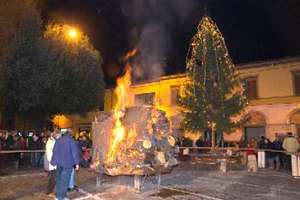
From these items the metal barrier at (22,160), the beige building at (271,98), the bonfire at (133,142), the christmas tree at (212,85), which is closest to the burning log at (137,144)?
the bonfire at (133,142)

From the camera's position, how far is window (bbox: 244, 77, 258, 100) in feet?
96.8

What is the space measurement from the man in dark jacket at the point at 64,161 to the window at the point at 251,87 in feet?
76.4

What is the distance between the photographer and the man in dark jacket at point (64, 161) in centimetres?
844

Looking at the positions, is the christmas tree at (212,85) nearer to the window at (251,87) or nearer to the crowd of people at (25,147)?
the window at (251,87)

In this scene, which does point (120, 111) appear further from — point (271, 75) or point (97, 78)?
point (271, 75)

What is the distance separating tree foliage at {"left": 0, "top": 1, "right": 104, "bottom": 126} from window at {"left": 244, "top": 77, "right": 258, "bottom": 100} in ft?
43.4

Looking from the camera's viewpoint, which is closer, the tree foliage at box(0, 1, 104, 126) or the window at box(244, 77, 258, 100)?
the tree foliage at box(0, 1, 104, 126)

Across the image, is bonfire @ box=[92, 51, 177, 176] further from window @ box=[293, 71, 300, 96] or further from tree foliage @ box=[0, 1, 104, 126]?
window @ box=[293, 71, 300, 96]

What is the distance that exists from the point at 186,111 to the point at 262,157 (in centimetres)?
826

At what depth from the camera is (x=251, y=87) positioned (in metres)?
29.7

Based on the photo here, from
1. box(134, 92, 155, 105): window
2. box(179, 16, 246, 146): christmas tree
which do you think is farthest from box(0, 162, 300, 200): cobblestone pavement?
box(134, 92, 155, 105): window

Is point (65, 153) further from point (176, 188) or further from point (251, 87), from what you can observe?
point (251, 87)

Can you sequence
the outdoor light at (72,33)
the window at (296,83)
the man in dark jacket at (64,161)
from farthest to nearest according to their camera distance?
the window at (296,83), the outdoor light at (72,33), the man in dark jacket at (64,161)

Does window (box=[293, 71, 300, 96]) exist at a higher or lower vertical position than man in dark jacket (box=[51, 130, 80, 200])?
higher
